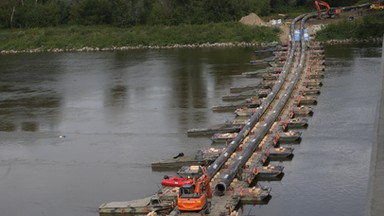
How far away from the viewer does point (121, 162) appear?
31188mm

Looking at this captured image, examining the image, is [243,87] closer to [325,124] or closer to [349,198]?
[325,124]

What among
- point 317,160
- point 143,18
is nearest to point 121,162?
point 317,160

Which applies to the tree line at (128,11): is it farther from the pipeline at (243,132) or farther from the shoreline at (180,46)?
the pipeline at (243,132)

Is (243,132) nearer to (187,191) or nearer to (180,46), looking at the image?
(187,191)

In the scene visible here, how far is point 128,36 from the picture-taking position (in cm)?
8144

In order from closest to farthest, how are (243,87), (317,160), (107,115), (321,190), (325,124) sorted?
(321,190) → (317,160) → (325,124) → (107,115) → (243,87)

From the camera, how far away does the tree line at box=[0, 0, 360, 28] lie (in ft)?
277

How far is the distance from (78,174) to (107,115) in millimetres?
11211

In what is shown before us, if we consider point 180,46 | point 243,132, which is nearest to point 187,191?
point 243,132

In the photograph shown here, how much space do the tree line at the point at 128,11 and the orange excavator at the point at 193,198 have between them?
201 ft

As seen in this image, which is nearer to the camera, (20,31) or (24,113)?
(24,113)

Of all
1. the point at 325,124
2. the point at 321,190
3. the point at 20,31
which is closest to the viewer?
the point at 321,190

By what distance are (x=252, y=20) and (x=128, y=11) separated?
16.7 metres

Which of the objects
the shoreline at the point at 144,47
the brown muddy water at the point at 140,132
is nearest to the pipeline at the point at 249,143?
the brown muddy water at the point at 140,132
